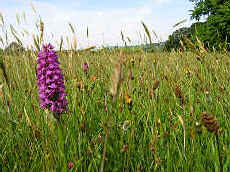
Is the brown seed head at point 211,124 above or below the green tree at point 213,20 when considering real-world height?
below

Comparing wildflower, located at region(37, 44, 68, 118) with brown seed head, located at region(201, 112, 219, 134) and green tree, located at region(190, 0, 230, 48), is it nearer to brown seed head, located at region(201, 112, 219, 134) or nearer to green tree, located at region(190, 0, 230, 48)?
brown seed head, located at region(201, 112, 219, 134)

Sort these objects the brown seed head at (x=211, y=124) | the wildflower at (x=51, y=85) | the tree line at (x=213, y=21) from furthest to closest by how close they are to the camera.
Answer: the tree line at (x=213, y=21) → the wildflower at (x=51, y=85) → the brown seed head at (x=211, y=124)

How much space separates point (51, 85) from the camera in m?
1.62

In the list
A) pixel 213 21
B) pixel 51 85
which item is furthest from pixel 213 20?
pixel 51 85

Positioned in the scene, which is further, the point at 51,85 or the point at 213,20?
the point at 213,20

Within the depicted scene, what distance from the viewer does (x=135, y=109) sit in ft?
6.40

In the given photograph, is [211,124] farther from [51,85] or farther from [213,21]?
[213,21]

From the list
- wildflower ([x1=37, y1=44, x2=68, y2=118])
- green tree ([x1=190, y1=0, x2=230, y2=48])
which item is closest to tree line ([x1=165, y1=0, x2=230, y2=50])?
green tree ([x1=190, y1=0, x2=230, y2=48])

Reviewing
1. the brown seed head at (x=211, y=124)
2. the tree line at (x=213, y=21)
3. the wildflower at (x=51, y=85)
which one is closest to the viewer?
the brown seed head at (x=211, y=124)

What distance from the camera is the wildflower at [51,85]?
1606 millimetres

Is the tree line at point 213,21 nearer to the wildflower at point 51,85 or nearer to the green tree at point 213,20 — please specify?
the green tree at point 213,20

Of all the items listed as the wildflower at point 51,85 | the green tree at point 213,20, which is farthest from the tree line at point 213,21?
the wildflower at point 51,85

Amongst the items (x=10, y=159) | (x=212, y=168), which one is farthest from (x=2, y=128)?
(x=212, y=168)

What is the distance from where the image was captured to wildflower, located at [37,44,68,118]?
1.61m
